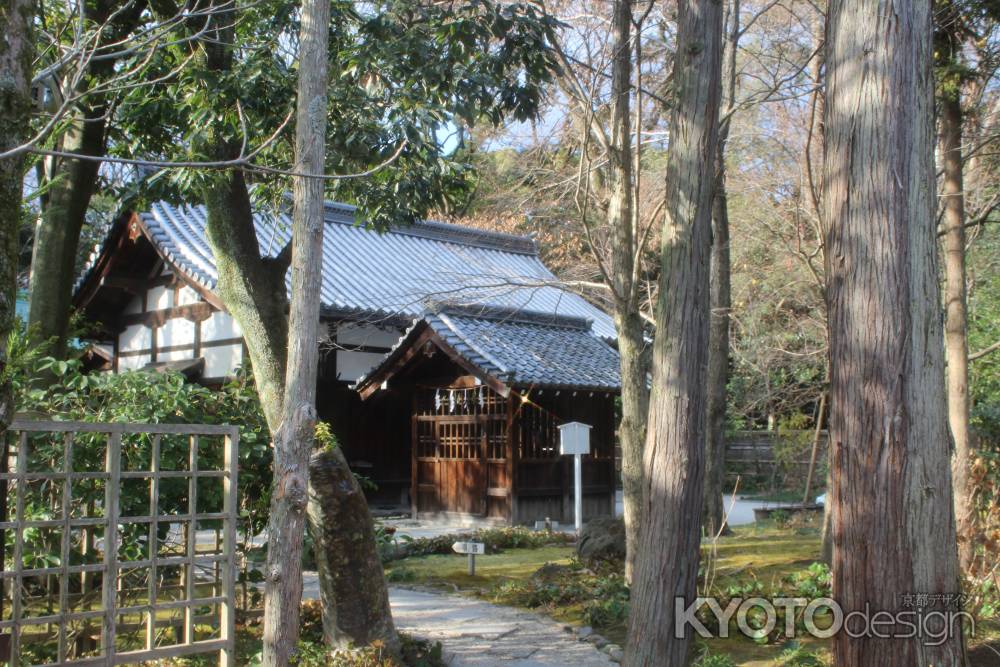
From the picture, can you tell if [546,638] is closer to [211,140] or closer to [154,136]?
[211,140]

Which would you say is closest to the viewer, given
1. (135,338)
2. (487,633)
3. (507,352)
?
(487,633)

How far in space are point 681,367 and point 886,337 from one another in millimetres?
1399

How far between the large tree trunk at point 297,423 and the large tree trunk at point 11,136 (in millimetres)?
1504

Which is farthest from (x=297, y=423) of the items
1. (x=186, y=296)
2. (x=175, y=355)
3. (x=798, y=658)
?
(x=175, y=355)

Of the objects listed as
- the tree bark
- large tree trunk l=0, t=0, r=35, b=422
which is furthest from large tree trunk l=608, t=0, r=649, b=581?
large tree trunk l=0, t=0, r=35, b=422

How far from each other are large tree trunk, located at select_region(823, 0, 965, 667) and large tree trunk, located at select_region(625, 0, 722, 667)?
108 centimetres

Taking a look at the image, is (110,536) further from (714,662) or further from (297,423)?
(714,662)

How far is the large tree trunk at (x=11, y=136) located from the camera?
330cm

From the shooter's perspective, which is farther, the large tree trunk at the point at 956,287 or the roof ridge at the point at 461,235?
the roof ridge at the point at 461,235

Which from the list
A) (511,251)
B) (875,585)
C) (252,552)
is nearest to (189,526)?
(252,552)

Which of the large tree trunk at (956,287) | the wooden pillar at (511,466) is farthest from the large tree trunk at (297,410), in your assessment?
the wooden pillar at (511,466)

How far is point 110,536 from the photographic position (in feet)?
17.9

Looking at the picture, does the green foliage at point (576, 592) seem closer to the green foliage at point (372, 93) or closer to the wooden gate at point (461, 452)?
the green foliage at point (372, 93)

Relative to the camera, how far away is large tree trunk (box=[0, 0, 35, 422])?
10.8 ft
